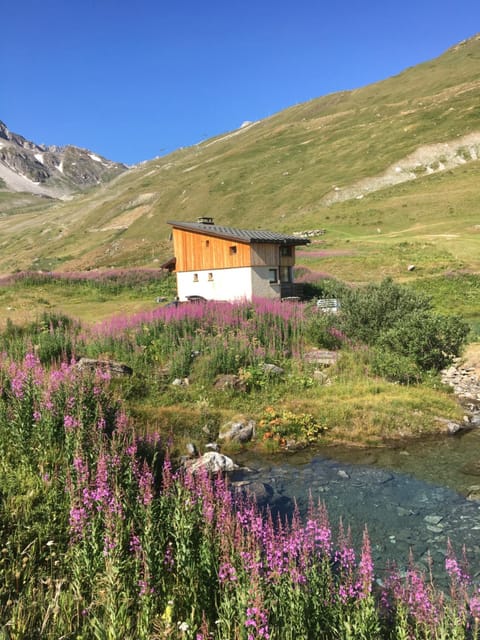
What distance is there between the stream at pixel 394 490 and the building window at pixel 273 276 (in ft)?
72.5

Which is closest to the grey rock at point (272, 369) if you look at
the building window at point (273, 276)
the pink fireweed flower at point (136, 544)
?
the pink fireweed flower at point (136, 544)

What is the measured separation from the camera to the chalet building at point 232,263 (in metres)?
33.0

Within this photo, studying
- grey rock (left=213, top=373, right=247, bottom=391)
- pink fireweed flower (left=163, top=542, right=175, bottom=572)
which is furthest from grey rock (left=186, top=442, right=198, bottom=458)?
pink fireweed flower (left=163, top=542, right=175, bottom=572)

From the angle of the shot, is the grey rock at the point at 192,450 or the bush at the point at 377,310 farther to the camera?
the bush at the point at 377,310

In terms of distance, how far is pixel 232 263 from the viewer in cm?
3391

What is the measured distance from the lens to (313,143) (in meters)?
128

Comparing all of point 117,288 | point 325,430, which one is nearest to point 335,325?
point 325,430

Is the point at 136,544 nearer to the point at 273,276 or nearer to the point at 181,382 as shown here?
the point at 181,382

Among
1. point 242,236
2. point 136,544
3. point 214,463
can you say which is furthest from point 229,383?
point 242,236

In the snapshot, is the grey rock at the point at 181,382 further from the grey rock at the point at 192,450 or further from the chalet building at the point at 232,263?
the chalet building at the point at 232,263

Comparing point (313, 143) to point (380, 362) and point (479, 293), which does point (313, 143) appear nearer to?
point (479, 293)

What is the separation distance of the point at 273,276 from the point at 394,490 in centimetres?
2551

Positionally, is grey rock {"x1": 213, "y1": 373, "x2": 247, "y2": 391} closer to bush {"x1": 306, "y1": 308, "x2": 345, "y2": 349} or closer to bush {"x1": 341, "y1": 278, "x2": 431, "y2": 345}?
bush {"x1": 306, "y1": 308, "x2": 345, "y2": 349}

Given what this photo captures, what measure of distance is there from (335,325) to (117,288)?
28.3m
